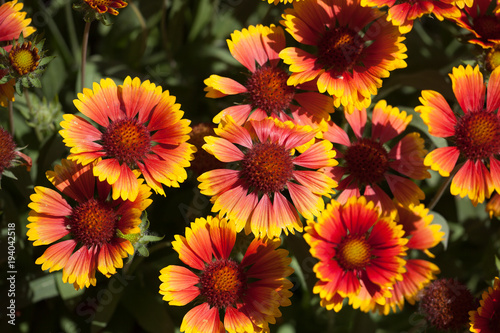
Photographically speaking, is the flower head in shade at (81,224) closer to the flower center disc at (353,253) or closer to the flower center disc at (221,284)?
the flower center disc at (221,284)

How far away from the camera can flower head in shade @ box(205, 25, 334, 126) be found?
184 centimetres

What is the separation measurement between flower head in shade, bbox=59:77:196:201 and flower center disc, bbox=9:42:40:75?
18cm

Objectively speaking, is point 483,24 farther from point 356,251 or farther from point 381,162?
point 356,251

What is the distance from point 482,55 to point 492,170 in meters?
0.49

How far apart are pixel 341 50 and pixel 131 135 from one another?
0.84m

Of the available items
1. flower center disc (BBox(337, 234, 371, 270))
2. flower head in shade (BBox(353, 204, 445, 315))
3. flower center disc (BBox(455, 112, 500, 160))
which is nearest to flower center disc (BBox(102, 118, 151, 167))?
flower center disc (BBox(337, 234, 371, 270))

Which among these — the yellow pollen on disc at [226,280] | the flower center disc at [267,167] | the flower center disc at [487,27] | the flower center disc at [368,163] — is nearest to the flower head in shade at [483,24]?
the flower center disc at [487,27]

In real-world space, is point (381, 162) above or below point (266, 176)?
below

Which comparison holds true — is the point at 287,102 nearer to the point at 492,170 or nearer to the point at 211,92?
the point at 211,92

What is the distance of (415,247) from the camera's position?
1918 millimetres

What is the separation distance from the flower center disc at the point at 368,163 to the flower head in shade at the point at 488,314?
559mm

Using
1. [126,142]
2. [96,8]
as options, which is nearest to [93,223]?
[126,142]

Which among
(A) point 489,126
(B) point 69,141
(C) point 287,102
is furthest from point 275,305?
(A) point 489,126

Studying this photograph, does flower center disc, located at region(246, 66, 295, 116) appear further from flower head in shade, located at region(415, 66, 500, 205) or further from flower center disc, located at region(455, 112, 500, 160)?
flower center disc, located at region(455, 112, 500, 160)
